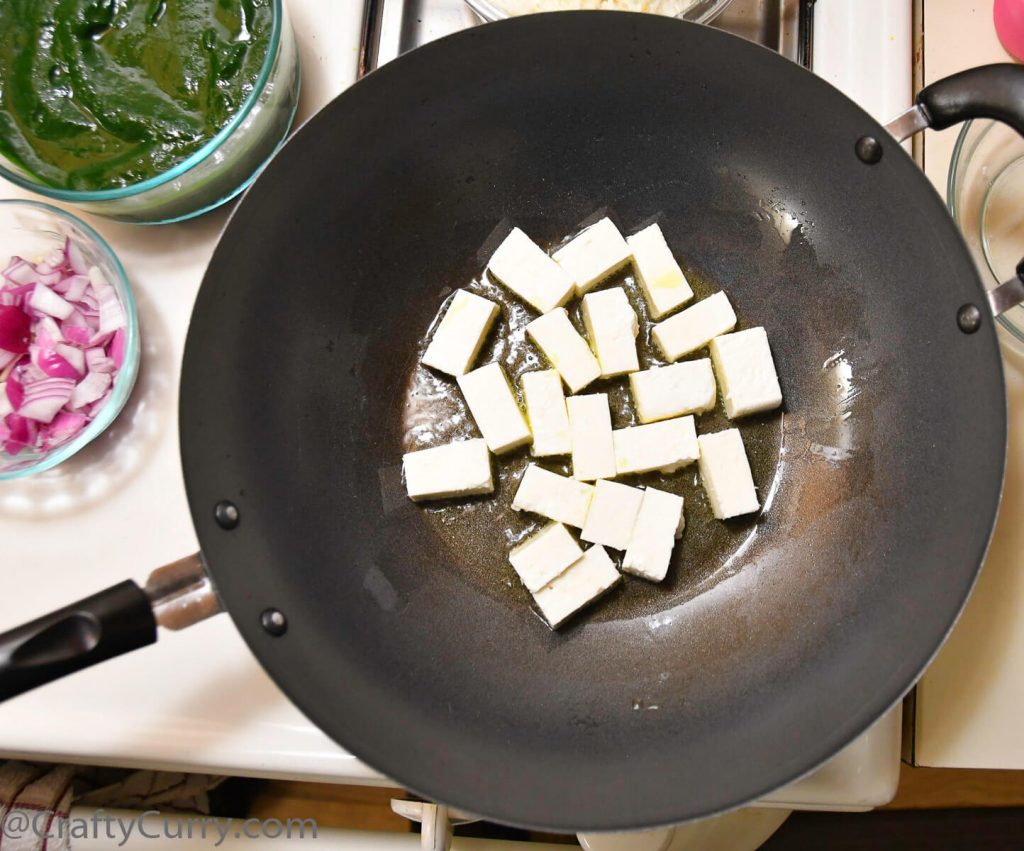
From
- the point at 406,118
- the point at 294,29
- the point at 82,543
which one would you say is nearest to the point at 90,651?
the point at 82,543

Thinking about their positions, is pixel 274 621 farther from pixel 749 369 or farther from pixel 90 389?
pixel 749 369

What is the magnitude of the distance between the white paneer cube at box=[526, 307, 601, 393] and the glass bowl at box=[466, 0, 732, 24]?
406 millimetres

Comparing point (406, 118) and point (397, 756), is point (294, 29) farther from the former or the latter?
point (397, 756)

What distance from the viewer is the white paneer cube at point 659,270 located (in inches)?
43.9

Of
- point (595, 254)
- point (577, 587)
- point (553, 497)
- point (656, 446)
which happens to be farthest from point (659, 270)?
point (577, 587)

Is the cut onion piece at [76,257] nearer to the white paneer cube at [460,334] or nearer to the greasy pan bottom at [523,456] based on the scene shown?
the greasy pan bottom at [523,456]

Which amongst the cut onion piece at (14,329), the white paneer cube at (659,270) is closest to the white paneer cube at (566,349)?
the white paneer cube at (659,270)

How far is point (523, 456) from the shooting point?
1.14 m

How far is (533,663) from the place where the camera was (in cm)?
104

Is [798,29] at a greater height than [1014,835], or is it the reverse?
[798,29]

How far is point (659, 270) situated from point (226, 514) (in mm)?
655

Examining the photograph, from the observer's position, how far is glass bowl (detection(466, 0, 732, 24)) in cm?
106

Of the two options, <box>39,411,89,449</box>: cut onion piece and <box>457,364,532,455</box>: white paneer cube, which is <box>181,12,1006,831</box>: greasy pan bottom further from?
<box>39,411,89,449</box>: cut onion piece

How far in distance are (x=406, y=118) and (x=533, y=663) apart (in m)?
0.73
